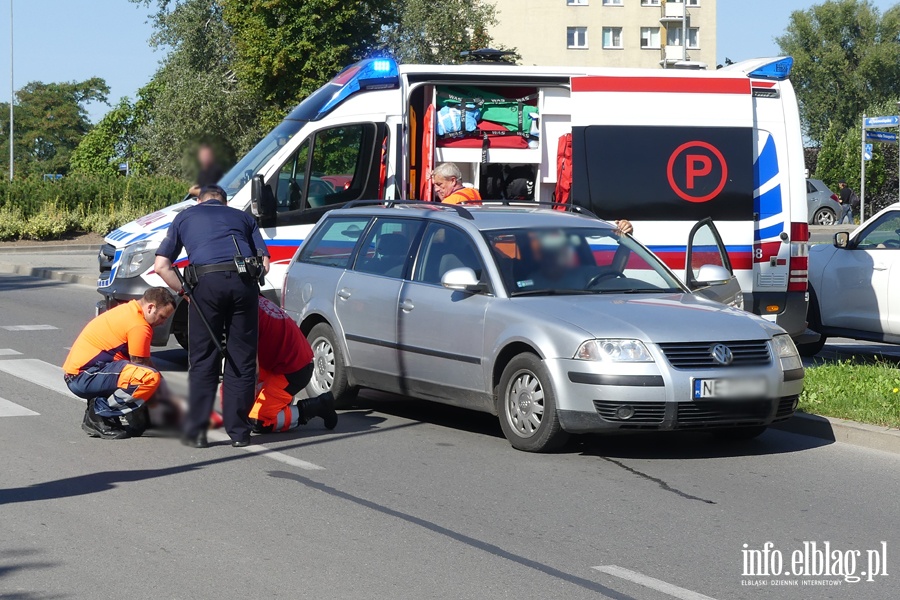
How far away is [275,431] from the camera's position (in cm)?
859

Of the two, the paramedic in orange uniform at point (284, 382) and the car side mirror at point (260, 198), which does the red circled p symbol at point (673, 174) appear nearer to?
the car side mirror at point (260, 198)

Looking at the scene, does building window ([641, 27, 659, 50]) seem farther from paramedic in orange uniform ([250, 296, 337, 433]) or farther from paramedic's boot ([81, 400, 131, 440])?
paramedic's boot ([81, 400, 131, 440])

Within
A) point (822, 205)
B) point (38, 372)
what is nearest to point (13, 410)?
point (38, 372)

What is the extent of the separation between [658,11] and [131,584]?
77.4 meters

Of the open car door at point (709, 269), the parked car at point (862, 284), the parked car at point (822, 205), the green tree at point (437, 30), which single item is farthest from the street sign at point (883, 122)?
the green tree at point (437, 30)

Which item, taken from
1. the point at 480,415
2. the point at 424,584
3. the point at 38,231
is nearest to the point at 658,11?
the point at 38,231

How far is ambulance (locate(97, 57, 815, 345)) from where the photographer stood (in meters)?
11.8

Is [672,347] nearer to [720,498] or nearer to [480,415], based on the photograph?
[720,498]

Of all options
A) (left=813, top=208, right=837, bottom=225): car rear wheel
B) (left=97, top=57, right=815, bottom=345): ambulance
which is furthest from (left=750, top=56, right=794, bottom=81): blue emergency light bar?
(left=813, top=208, right=837, bottom=225): car rear wheel

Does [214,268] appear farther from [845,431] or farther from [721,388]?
[845,431]

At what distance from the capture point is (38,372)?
11.6 meters

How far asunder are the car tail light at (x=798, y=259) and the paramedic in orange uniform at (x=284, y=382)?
5520 millimetres

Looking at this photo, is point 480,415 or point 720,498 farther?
point 480,415

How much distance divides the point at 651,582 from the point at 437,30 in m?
46.9
